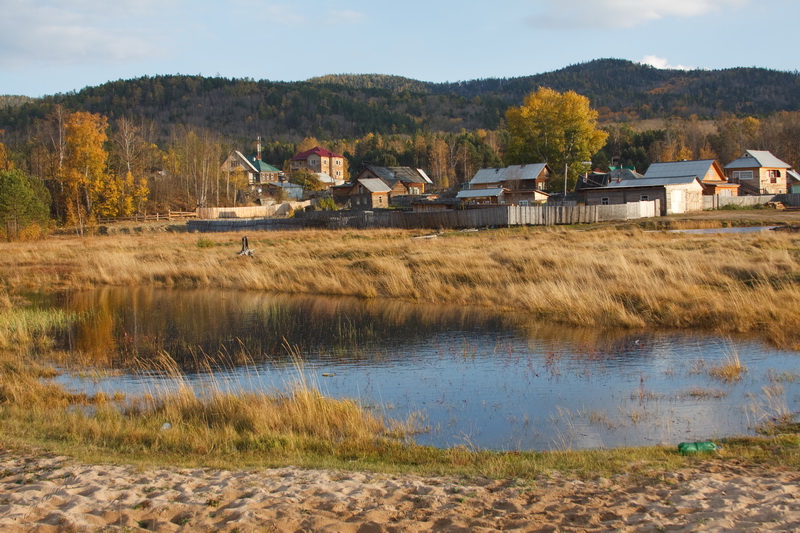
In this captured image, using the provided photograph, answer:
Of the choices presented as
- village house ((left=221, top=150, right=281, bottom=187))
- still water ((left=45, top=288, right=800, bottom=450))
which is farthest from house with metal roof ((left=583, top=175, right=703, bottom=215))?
village house ((left=221, top=150, right=281, bottom=187))

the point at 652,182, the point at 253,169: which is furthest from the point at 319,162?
the point at 652,182

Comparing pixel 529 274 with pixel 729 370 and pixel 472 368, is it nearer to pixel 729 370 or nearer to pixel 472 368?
pixel 472 368

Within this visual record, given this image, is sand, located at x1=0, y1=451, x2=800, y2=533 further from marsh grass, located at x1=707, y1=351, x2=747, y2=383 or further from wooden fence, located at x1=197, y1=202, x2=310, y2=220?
wooden fence, located at x1=197, y1=202, x2=310, y2=220

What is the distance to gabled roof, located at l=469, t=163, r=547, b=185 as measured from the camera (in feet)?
255

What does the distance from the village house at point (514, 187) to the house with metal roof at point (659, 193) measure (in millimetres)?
8001

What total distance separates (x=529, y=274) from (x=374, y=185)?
237ft

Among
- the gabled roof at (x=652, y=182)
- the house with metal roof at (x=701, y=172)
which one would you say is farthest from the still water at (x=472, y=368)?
the house with metal roof at (x=701, y=172)

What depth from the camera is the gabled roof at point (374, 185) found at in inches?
3735

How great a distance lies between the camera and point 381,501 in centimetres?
698

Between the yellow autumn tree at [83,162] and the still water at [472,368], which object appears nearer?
the still water at [472,368]

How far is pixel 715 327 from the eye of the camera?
17.7 meters

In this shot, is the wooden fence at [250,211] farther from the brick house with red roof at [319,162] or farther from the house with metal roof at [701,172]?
the house with metal roof at [701,172]

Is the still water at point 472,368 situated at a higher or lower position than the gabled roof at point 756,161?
lower

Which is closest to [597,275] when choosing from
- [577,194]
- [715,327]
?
[715,327]
